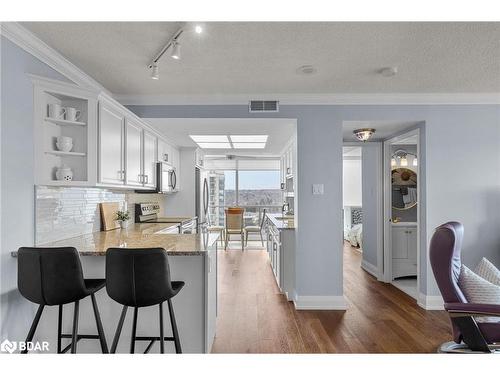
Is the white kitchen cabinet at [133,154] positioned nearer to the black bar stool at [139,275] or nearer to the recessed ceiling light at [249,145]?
A: the black bar stool at [139,275]

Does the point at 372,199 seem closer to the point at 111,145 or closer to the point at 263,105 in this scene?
the point at 263,105

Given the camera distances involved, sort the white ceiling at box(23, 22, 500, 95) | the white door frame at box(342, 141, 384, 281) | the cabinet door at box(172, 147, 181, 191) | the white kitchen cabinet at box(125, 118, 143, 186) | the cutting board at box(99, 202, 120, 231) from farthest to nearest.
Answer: the cabinet door at box(172, 147, 181, 191)
the white door frame at box(342, 141, 384, 281)
the cutting board at box(99, 202, 120, 231)
the white kitchen cabinet at box(125, 118, 143, 186)
the white ceiling at box(23, 22, 500, 95)

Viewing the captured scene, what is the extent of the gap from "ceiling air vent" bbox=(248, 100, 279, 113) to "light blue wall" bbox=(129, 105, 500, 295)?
74 millimetres

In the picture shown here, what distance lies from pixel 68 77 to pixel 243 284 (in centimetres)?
321

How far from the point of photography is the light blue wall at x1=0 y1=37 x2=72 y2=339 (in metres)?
1.97

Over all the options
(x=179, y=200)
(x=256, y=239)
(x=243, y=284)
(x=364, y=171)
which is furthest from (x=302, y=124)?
(x=256, y=239)

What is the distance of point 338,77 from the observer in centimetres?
301

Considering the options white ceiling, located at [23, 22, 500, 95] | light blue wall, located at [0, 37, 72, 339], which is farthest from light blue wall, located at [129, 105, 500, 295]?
light blue wall, located at [0, 37, 72, 339]

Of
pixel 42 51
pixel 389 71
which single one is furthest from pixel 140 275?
pixel 389 71

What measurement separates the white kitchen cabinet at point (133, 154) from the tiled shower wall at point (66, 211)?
384 mm

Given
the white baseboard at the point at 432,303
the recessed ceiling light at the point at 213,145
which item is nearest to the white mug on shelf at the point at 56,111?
the recessed ceiling light at the point at 213,145

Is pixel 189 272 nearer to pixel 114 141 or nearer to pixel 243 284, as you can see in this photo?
pixel 114 141

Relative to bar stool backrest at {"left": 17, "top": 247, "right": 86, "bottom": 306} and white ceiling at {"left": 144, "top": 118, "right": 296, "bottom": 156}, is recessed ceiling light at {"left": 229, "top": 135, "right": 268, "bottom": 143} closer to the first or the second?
white ceiling at {"left": 144, "top": 118, "right": 296, "bottom": 156}

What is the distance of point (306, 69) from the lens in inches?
110
